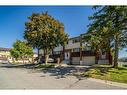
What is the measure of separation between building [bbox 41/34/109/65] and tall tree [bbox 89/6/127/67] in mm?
16825

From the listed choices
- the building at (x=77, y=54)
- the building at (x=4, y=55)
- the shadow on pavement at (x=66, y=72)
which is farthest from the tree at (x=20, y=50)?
the shadow on pavement at (x=66, y=72)

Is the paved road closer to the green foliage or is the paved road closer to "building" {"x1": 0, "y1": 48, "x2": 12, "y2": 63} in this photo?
the green foliage

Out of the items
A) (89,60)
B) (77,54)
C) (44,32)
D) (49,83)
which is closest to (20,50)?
(77,54)

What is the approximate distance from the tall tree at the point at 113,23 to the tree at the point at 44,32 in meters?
17.2

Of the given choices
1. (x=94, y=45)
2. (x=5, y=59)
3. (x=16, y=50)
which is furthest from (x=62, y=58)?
(x=5, y=59)

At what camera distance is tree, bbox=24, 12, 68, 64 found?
1826 inches

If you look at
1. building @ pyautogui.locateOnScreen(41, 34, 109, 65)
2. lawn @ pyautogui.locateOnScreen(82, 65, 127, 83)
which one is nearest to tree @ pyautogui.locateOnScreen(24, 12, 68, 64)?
building @ pyautogui.locateOnScreen(41, 34, 109, 65)

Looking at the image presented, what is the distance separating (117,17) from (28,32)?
22628 millimetres

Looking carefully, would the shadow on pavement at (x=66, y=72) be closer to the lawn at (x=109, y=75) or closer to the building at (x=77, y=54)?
the lawn at (x=109, y=75)

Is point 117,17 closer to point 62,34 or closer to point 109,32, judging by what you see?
point 109,32

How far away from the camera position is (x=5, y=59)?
126 metres

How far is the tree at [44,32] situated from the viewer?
4638 centimetres
